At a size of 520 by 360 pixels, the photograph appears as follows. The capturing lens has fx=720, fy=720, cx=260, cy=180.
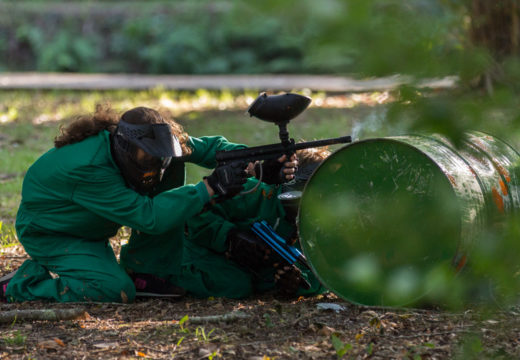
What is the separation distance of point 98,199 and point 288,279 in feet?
3.53

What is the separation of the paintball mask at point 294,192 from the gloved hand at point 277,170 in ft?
0.33

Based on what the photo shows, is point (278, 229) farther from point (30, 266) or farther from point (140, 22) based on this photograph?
point (140, 22)

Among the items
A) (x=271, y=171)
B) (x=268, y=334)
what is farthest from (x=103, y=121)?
(x=268, y=334)

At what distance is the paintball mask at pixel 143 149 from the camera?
3586 millimetres

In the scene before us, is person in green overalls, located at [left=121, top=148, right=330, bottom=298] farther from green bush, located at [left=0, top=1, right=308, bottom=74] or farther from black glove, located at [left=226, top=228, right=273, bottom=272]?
green bush, located at [left=0, top=1, right=308, bottom=74]

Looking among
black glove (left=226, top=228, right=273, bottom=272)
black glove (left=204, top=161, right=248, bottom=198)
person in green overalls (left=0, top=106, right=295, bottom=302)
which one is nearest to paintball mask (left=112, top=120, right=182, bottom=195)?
person in green overalls (left=0, top=106, right=295, bottom=302)

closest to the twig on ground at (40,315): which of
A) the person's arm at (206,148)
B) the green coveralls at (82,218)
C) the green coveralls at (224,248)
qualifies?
the green coveralls at (82,218)

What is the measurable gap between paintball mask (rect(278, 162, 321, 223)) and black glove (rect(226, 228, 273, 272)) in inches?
10.1

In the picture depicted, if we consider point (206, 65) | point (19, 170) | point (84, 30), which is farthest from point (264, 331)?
point (84, 30)

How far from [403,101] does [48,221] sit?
122 inches

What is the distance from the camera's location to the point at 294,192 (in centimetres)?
398

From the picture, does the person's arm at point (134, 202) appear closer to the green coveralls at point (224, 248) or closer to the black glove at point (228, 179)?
the black glove at point (228, 179)

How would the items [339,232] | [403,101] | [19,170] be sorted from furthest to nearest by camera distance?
1. [19,170]
2. [339,232]
3. [403,101]

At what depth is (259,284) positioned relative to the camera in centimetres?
415
